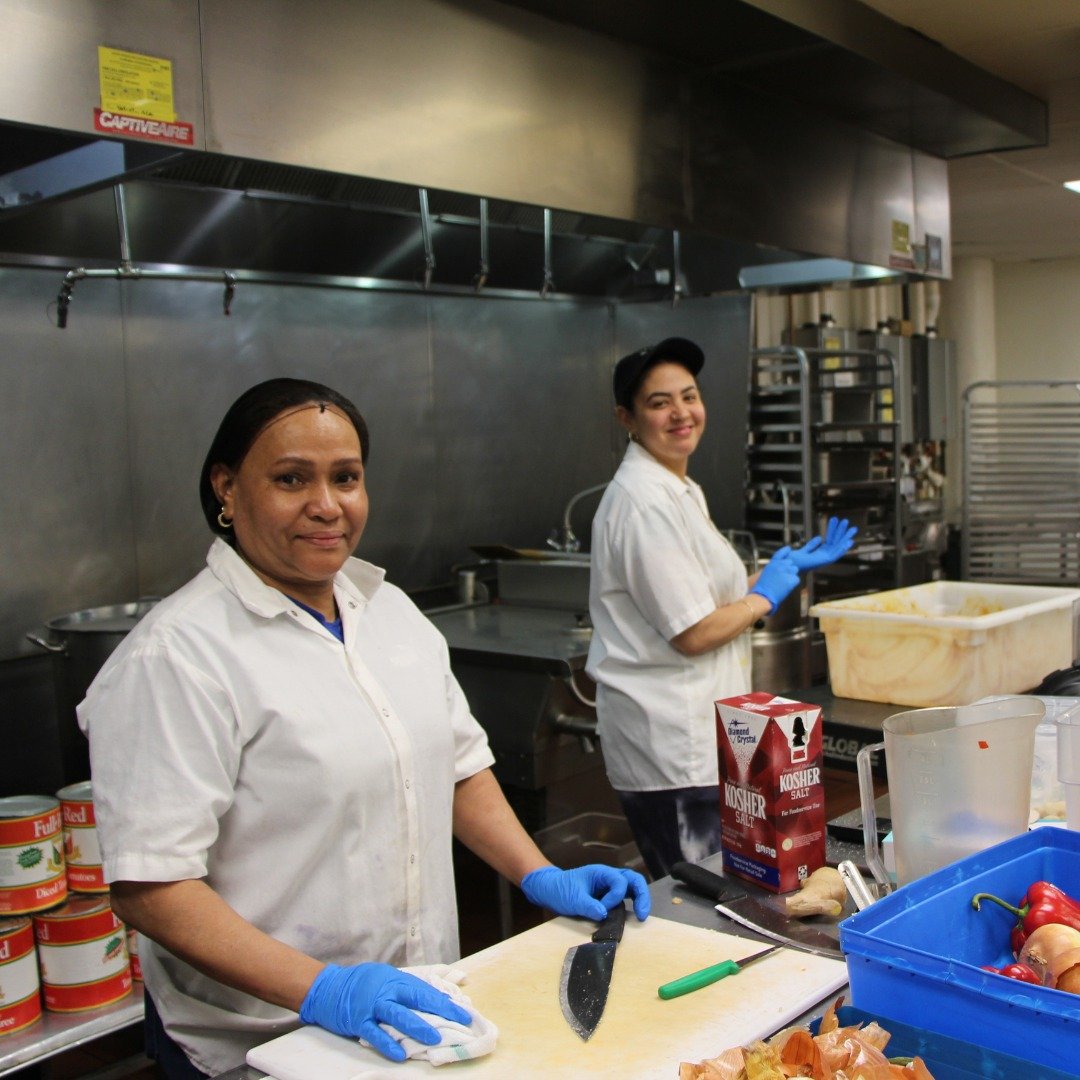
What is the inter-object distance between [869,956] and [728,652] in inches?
60.8

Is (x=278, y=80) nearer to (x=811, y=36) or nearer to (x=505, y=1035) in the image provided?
(x=811, y=36)

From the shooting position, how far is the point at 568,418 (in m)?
4.96

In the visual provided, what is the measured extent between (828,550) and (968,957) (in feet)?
6.13

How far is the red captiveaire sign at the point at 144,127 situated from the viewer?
1.85 m

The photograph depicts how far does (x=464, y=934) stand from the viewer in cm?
344

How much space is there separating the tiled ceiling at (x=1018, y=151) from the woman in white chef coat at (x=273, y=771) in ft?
7.19

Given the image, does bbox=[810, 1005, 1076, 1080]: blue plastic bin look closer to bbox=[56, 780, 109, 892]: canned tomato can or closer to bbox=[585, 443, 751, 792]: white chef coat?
bbox=[585, 443, 751, 792]: white chef coat

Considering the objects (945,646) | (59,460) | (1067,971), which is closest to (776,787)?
(1067,971)

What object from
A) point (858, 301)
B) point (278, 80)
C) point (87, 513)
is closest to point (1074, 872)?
point (278, 80)

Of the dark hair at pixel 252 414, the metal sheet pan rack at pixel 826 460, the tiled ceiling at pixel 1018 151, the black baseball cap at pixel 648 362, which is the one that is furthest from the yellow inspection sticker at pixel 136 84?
the metal sheet pan rack at pixel 826 460

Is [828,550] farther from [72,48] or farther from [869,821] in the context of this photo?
[72,48]

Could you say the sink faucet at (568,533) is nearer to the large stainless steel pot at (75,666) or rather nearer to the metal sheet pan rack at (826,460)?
the metal sheet pan rack at (826,460)

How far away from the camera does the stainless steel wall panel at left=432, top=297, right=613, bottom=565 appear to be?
4480mm

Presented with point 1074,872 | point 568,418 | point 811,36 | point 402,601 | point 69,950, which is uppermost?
point 811,36
